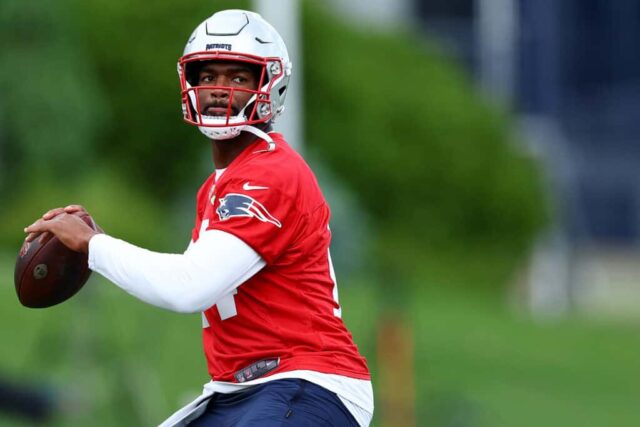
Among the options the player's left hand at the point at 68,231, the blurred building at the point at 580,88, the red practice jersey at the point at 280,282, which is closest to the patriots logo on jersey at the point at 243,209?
the red practice jersey at the point at 280,282

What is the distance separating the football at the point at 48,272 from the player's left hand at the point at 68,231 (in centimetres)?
10

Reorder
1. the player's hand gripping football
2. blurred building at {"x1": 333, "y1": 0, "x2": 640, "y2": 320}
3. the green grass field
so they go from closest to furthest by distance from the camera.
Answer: the player's hand gripping football, the green grass field, blurred building at {"x1": 333, "y1": 0, "x2": 640, "y2": 320}

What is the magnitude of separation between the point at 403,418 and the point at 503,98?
2193 centimetres

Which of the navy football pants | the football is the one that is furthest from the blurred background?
the navy football pants

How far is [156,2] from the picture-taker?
2542 cm

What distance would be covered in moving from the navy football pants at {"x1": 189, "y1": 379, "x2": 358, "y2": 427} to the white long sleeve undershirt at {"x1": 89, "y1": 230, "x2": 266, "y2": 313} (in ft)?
1.33

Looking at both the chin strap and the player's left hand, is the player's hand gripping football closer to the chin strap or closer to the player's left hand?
the player's left hand

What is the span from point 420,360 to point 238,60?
13.2m

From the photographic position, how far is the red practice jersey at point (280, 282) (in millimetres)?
5359

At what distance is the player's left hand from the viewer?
535 cm

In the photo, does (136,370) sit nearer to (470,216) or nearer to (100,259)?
(100,259)

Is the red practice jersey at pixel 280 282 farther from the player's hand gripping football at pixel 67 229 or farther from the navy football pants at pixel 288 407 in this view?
the player's hand gripping football at pixel 67 229

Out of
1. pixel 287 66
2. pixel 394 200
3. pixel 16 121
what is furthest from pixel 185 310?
pixel 394 200

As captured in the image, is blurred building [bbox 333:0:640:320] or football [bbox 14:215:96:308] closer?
football [bbox 14:215:96:308]
